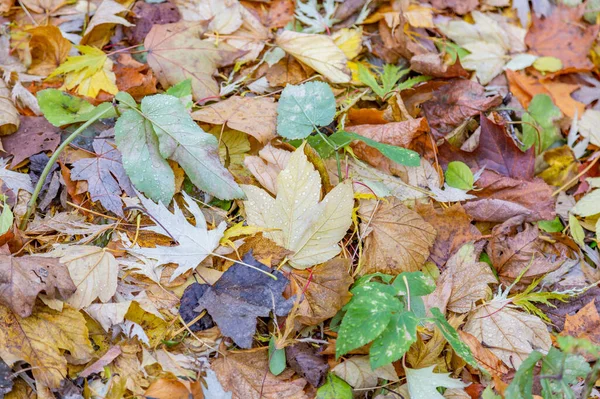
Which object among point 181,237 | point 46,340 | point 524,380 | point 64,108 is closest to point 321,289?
point 181,237

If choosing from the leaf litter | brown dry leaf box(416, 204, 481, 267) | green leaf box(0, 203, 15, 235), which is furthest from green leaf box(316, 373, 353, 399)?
green leaf box(0, 203, 15, 235)

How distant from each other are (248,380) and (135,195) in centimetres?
73

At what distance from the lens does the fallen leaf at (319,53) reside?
2109 mm

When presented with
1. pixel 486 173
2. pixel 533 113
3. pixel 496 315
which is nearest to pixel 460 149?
pixel 486 173

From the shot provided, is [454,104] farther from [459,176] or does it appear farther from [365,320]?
[365,320]

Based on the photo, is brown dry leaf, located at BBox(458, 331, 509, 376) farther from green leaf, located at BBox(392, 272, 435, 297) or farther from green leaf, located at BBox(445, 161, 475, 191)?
green leaf, located at BBox(445, 161, 475, 191)

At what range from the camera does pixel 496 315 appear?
1732 mm

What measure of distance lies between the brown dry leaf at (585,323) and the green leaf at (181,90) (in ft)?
5.23

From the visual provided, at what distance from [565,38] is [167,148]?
2035 millimetres

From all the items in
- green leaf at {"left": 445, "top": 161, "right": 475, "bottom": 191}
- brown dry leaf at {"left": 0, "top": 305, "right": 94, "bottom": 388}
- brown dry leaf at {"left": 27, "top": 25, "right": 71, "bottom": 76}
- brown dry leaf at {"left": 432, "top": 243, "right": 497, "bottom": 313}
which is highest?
brown dry leaf at {"left": 27, "top": 25, "right": 71, "bottom": 76}

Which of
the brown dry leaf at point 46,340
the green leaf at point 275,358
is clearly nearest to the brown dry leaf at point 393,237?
the green leaf at point 275,358

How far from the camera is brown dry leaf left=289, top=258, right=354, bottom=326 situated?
160 centimetres

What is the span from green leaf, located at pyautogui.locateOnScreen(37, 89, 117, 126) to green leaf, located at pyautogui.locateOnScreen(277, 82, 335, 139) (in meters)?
0.60

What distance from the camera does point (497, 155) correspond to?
6.77ft
